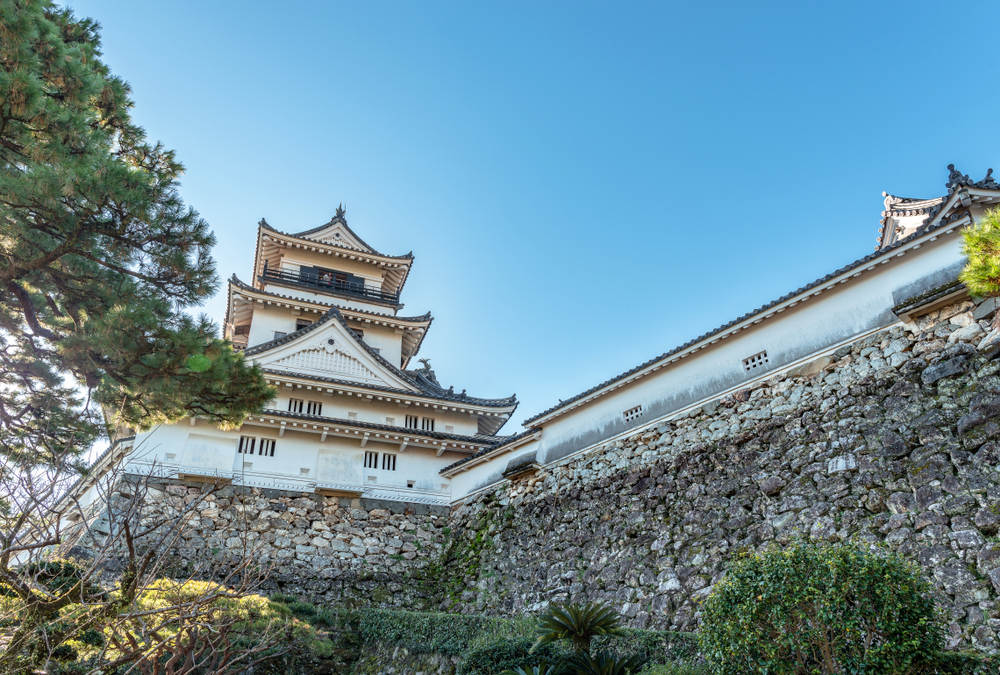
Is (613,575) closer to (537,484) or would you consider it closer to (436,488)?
(537,484)

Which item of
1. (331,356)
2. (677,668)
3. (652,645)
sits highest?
(331,356)

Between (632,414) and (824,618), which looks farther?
(632,414)

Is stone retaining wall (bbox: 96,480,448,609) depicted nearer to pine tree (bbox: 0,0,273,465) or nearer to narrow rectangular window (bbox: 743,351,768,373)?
pine tree (bbox: 0,0,273,465)

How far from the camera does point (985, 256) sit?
688cm

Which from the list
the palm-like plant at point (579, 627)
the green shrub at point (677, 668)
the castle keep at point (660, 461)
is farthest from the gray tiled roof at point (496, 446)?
the green shrub at point (677, 668)

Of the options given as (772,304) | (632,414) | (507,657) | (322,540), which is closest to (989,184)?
(772,304)

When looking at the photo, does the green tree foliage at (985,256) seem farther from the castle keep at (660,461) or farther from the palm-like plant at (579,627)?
the palm-like plant at (579,627)

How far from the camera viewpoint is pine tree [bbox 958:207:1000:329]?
6.81 metres

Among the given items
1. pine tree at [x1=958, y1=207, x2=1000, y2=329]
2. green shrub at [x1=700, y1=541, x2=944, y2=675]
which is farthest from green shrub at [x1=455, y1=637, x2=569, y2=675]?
pine tree at [x1=958, y1=207, x2=1000, y2=329]

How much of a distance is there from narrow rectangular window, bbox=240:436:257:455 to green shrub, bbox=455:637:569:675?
10915 mm

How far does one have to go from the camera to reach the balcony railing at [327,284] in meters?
26.2

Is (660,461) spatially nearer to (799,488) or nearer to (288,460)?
(799,488)

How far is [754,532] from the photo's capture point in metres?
10.2

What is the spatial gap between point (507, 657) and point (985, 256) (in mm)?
7829
